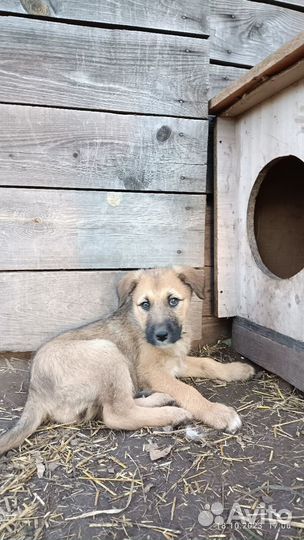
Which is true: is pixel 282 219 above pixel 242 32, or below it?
below

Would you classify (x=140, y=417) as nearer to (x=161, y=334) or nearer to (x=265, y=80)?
(x=161, y=334)

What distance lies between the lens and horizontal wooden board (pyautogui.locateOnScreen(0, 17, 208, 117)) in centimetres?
344

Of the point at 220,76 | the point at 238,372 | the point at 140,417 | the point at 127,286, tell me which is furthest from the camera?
the point at 220,76

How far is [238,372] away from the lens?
11.9ft

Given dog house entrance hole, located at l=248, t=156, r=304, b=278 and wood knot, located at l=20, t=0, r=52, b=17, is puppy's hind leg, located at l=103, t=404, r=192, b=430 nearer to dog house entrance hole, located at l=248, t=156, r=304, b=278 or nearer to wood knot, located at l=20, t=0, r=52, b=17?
dog house entrance hole, located at l=248, t=156, r=304, b=278

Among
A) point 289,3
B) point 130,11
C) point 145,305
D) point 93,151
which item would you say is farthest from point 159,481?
point 289,3

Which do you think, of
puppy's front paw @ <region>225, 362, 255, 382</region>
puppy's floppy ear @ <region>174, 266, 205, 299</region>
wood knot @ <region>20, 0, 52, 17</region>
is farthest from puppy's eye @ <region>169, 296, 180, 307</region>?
wood knot @ <region>20, 0, 52, 17</region>

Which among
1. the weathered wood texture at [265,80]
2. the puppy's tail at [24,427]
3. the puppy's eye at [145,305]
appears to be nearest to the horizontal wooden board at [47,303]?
the puppy's eye at [145,305]

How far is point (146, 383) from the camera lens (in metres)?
3.27

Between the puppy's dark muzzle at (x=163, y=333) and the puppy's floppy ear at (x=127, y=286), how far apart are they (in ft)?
1.16

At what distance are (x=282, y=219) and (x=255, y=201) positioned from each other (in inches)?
42.8

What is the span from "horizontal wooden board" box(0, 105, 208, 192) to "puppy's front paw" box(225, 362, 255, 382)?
1652mm

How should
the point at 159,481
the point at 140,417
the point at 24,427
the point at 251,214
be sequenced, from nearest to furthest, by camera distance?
the point at 159,481 → the point at 24,427 → the point at 140,417 → the point at 251,214

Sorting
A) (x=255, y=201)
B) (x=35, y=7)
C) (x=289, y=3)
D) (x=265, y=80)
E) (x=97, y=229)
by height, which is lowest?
(x=97, y=229)
